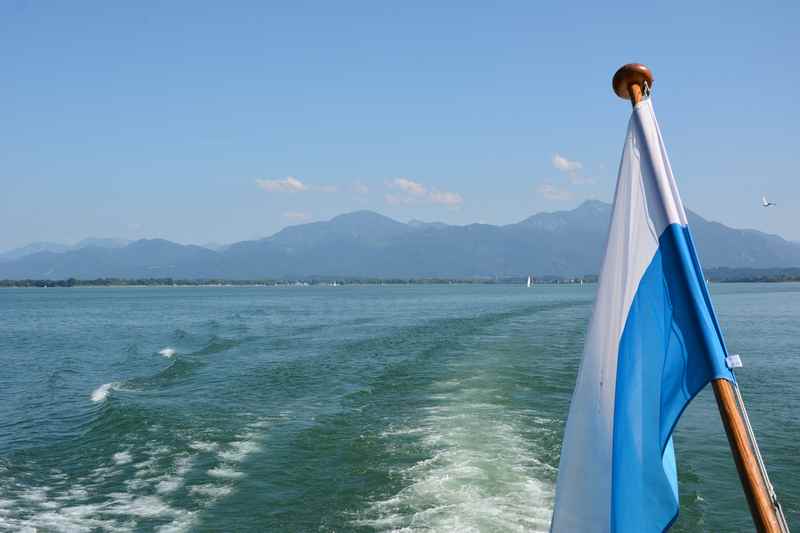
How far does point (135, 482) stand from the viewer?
14.2 meters

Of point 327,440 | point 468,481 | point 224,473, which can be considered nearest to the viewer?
point 468,481

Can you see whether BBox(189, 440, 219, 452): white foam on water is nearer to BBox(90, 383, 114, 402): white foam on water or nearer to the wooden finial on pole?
BBox(90, 383, 114, 402): white foam on water

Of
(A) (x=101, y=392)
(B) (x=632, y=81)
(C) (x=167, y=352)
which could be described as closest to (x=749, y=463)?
(B) (x=632, y=81)

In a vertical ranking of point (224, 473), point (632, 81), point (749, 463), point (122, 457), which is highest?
point (632, 81)

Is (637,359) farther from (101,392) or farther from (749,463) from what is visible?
(101,392)

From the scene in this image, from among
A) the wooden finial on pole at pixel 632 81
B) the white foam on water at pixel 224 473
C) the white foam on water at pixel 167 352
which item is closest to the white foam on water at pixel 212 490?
the white foam on water at pixel 224 473

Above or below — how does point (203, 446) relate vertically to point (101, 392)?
above

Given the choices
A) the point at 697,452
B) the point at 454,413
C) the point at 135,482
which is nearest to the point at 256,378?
the point at 454,413

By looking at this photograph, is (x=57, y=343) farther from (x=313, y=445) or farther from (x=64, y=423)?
(x=313, y=445)

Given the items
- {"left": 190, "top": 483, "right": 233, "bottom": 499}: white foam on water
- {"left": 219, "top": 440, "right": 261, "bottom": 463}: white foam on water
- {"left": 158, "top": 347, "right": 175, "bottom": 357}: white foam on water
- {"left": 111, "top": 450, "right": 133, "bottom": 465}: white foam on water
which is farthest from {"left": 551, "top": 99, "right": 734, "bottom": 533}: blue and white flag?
{"left": 158, "top": 347, "right": 175, "bottom": 357}: white foam on water

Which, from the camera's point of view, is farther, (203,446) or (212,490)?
(203,446)

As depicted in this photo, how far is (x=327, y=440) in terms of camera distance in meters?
16.8

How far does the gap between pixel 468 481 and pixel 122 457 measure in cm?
840

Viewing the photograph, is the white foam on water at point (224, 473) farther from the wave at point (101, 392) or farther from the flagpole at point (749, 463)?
the flagpole at point (749, 463)
